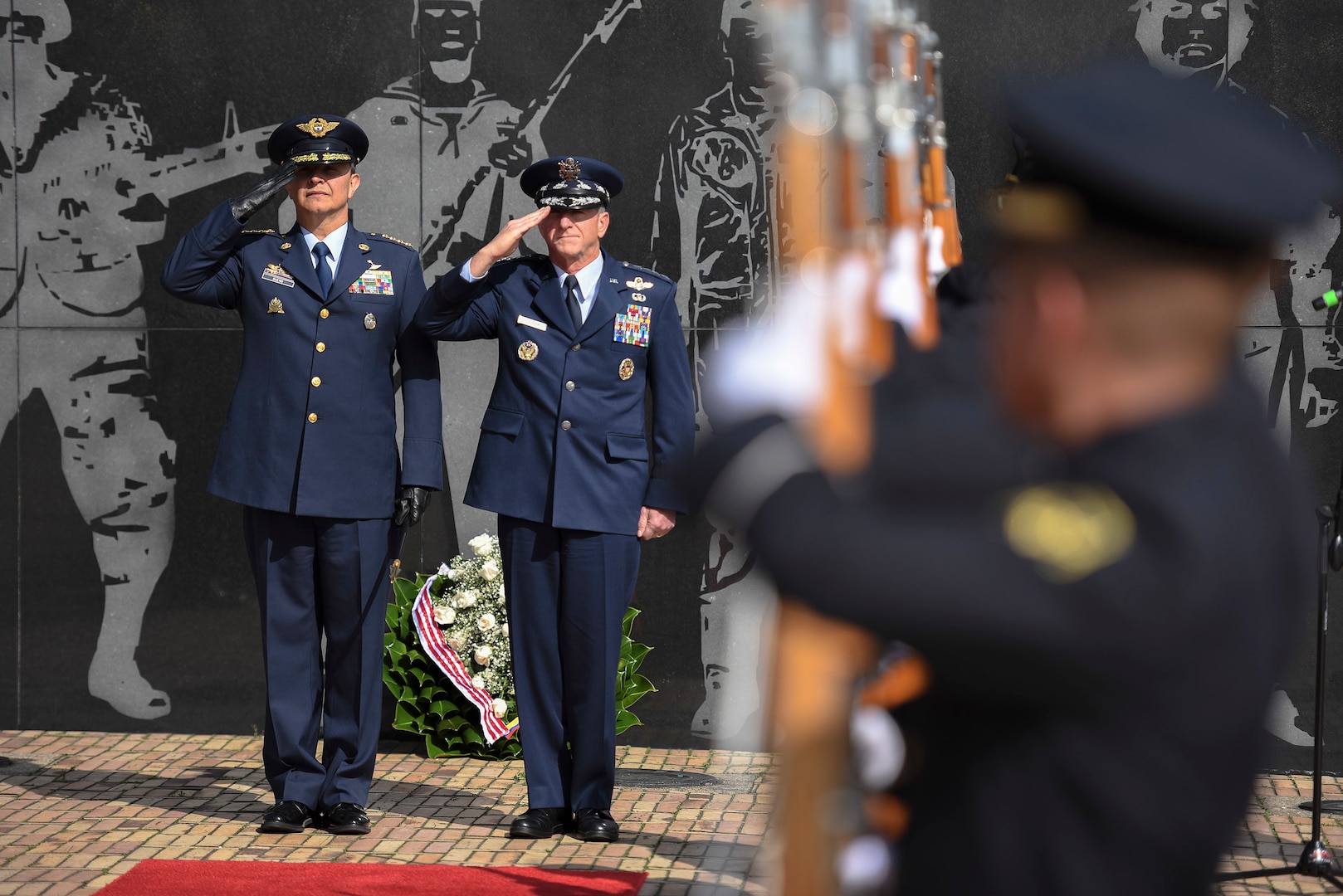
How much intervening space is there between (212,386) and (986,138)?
11.7ft

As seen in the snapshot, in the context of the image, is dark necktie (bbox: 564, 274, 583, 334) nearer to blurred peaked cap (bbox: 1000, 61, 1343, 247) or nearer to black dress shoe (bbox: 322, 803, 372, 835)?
black dress shoe (bbox: 322, 803, 372, 835)

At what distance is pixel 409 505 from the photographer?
5.23 m

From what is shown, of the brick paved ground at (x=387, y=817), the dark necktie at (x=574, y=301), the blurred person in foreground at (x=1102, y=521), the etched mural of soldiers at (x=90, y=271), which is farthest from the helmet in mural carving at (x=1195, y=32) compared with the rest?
the blurred person in foreground at (x=1102, y=521)

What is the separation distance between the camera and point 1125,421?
1.22 m

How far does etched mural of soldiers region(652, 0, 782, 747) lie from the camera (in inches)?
258

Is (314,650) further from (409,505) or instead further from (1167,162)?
(1167,162)

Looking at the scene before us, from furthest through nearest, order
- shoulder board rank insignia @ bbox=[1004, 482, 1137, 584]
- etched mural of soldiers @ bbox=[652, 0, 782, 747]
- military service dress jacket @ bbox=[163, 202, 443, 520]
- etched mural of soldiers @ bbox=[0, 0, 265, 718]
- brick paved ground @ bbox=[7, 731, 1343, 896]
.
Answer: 1. etched mural of soldiers @ bbox=[0, 0, 265, 718]
2. etched mural of soldiers @ bbox=[652, 0, 782, 747]
3. military service dress jacket @ bbox=[163, 202, 443, 520]
4. brick paved ground @ bbox=[7, 731, 1343, 896]
5. shoulder board rank insignia @ bbox=[1004, 482, 1137, 584]

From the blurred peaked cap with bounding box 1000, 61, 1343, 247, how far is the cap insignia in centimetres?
421

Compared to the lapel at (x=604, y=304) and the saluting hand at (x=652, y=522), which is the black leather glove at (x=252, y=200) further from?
the saluting hand at (x=652, y=522)

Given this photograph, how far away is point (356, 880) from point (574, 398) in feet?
5.60

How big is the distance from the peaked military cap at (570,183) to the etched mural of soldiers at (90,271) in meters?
2.02

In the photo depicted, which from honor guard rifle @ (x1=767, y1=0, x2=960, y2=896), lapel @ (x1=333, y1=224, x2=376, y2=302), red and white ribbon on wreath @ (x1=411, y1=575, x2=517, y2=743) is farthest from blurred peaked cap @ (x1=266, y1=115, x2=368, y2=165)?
honor guard rifle @ (x1=767, y1=0, x2=960, y2=896)

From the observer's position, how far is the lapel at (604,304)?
5.11m

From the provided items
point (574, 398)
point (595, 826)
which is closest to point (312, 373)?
point (574, 398)
